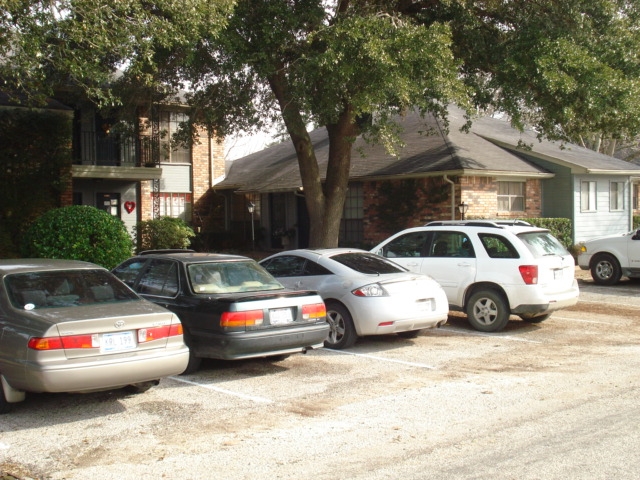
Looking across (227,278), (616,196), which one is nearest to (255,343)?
(227,278)

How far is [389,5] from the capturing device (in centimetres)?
1605

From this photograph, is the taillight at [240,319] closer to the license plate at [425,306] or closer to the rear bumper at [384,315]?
the rear bumper at [384,315]

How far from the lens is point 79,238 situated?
45.8 ft

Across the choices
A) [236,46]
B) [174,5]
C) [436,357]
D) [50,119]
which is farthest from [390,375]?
[50,119]

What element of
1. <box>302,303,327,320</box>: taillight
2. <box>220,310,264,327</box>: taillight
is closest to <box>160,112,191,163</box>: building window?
<box>302,303,327,320</box>: taillight

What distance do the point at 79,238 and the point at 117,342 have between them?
8082 mm

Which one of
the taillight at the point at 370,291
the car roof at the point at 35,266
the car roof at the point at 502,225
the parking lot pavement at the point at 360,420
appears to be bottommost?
the parking lot pavement at the point at 360,420

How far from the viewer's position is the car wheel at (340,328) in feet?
31.5

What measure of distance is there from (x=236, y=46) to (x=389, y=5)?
411 cm

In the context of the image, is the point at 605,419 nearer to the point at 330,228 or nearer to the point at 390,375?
the point at 390,375

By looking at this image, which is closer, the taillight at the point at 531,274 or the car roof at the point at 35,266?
the car roof at the point at 35,266

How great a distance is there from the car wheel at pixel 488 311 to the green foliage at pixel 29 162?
11.3m

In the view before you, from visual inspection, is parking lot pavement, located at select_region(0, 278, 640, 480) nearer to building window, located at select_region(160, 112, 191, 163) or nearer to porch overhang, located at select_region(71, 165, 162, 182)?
porch overhang, located at select_region(71, 165, 162, 182)

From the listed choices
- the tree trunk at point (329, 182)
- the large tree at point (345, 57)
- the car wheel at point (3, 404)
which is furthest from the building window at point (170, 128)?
the car wheel at point (3, 404)
